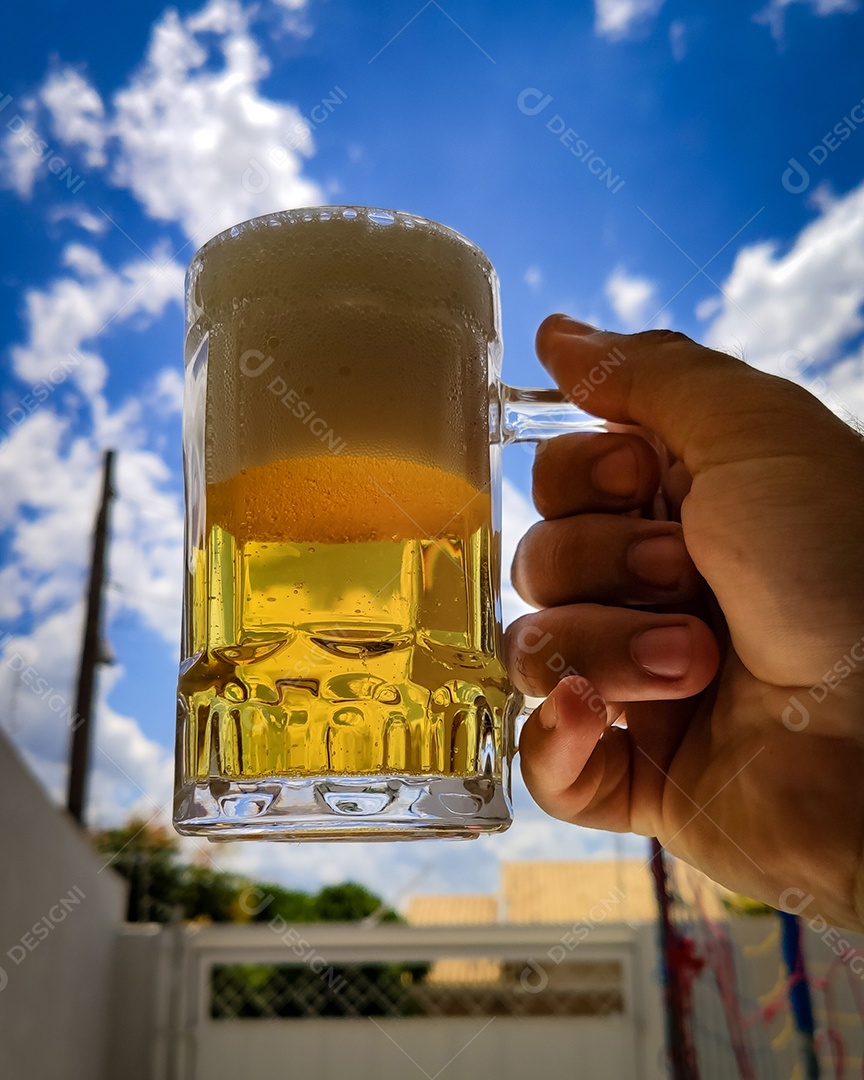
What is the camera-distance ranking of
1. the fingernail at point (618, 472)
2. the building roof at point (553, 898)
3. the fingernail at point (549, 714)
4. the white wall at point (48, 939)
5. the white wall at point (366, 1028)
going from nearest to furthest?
the fingernail at point (549, 714) < the fingernail at point (618, 472) < the white wall at point (48, 939) < the white wall at point (366, 1028) < the building roof at point (553, 898)

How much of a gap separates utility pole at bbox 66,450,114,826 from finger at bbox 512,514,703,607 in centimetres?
638

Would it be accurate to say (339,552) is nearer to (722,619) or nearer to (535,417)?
(535,417)

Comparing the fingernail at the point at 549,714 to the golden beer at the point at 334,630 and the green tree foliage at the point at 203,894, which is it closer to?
the golden beer at the point at 334,630

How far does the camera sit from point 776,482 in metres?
0.73

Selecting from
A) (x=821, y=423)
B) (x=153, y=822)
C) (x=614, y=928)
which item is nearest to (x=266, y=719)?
(x=821, y=423)

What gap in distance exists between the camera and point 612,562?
834 mm

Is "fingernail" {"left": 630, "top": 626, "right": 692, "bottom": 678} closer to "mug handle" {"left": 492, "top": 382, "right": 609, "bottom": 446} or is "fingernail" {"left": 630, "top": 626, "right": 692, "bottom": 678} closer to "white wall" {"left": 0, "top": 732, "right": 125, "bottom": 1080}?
"mug handle" {"left": 492, "top": 382, "right": 609, "bottom": 446}

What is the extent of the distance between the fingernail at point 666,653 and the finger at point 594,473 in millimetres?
153

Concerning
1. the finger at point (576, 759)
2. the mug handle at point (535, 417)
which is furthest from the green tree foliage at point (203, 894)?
the mug handle at point (535, 417)

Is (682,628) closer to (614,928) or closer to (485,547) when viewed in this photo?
(485,547)

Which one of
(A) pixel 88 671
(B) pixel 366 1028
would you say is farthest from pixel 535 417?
(A) pixel 88 671

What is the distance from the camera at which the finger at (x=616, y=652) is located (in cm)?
74

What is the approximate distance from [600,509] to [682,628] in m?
0.16

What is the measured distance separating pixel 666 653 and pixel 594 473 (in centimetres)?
19
